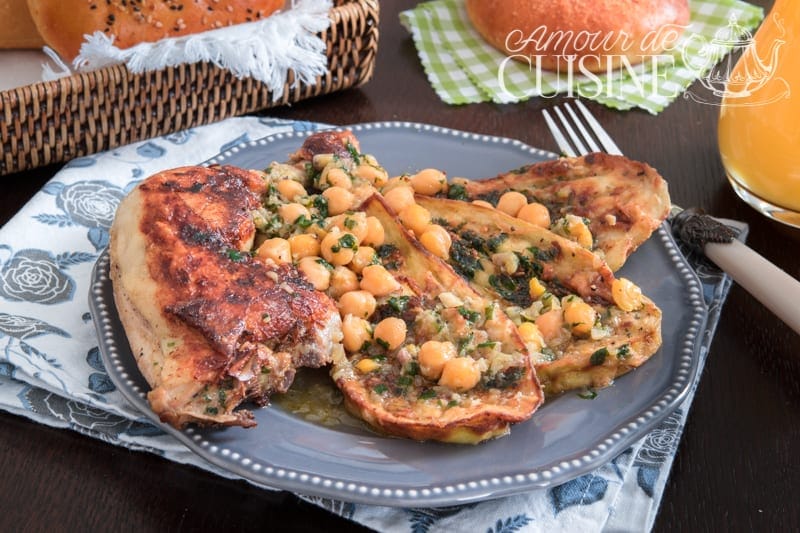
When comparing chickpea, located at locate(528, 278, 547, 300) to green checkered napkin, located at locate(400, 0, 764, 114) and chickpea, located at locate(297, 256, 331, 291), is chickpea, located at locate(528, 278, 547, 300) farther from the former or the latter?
green checkered napkin, located at locate(400, 0, 764, 114)

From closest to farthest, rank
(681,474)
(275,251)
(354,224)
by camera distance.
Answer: (681,474), (275,251), (354,224)

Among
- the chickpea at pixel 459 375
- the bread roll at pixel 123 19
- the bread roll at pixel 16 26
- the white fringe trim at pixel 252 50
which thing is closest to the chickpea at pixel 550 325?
the chickpea at pixel 459 375

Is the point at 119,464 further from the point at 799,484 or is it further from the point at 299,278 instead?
the point at 799,484

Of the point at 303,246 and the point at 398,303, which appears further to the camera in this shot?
the point at 303,246

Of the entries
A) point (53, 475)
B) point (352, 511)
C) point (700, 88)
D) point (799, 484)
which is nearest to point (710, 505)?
point (799, 484)

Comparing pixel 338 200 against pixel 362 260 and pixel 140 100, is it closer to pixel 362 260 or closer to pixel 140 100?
pixel 362 260

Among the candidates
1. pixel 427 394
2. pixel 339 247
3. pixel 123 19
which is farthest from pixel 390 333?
pixel 123 19

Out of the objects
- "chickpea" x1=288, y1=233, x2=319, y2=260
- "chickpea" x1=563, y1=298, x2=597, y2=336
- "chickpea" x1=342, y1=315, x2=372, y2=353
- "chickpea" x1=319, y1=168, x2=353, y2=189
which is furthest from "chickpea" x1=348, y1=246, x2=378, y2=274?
"chickpea" x1=563, y1=298, x2=597, y2=336
